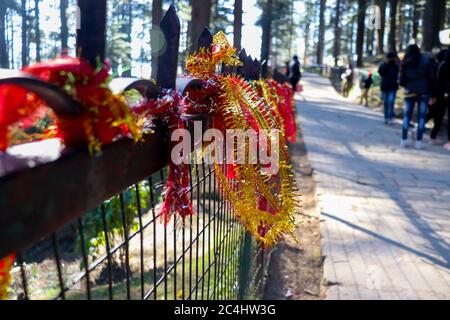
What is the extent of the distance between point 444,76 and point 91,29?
9.68m

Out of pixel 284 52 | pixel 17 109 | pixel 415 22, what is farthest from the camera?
pixel 284 52

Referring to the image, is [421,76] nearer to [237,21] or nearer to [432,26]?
[237,21]

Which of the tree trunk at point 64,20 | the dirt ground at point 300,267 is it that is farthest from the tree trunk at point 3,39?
the dirt ground at point 300,267

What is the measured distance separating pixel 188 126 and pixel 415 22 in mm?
39625

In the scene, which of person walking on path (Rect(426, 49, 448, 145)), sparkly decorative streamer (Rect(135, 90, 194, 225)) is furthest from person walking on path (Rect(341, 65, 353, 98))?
sparkly decorative streamer (Rect(135, 90, 194, 225))

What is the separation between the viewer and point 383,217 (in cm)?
620

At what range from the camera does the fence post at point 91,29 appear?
3.49ft

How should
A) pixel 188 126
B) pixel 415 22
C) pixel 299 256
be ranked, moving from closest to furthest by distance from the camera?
pixel 188 126 < pixel 299 256 < pixel 415 22

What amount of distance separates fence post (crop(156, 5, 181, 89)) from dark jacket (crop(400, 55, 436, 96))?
29.4ft

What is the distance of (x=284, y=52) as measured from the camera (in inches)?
3238

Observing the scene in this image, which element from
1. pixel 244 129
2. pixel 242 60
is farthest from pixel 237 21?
pixel 244 129
